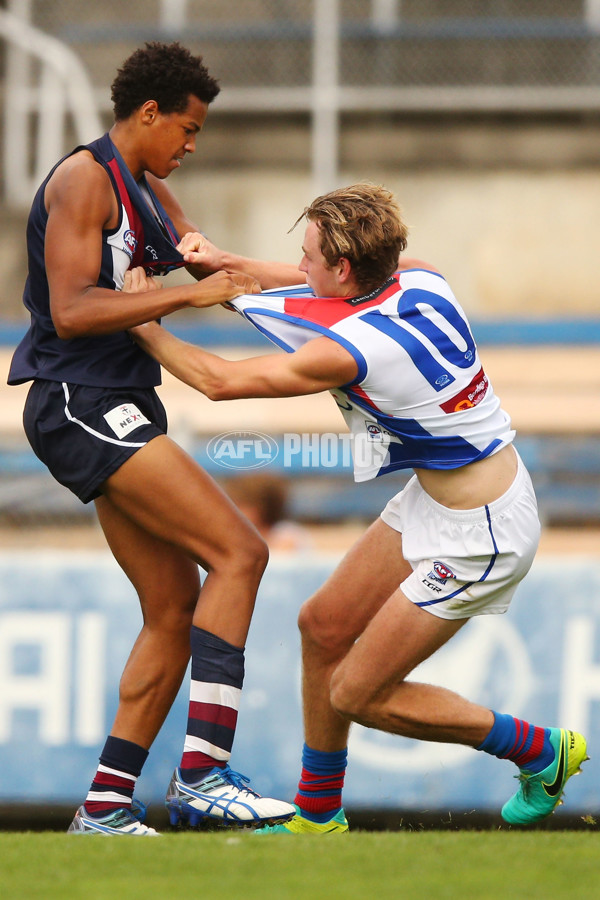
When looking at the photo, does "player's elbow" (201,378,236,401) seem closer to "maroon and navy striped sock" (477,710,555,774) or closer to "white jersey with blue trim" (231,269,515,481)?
"white jersey with blue trim" (231,269,515,481)

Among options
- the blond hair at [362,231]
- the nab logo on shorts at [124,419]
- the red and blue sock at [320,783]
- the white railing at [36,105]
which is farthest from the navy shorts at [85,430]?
the white railing at [36,105]

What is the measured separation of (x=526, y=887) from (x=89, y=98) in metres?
9.71

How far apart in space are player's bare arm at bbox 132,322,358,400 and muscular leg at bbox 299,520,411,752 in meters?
0.66

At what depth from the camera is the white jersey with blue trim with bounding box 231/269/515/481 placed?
3.34 m

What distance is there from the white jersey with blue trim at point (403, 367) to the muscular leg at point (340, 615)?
0.34 m

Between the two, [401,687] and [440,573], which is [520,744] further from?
[440,573]

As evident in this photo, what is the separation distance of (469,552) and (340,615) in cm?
52

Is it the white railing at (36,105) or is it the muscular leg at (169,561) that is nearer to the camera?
the muscular leg at (169,561)

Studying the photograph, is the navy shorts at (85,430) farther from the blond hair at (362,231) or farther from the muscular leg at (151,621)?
the blond hair at (362,231)

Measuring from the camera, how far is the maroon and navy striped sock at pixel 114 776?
364cm

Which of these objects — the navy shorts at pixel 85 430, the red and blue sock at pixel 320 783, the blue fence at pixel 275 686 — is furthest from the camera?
the blue fence at pixel 275 686

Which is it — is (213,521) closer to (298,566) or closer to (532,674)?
(298,566)

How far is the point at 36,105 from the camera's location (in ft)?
36.7

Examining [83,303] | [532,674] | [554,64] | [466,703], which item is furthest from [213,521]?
[554,64]
